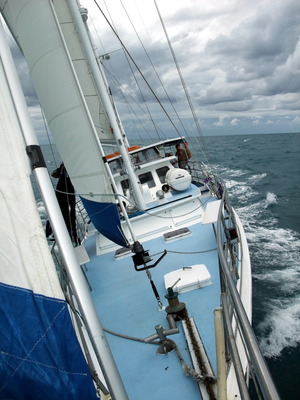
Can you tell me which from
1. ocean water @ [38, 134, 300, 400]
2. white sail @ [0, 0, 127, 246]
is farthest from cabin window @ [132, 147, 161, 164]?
white sail @ [0, 0, 127, 246]

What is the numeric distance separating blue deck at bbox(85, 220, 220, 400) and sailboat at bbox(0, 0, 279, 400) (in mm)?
21

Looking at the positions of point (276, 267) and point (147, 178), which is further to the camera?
point (147, 178)

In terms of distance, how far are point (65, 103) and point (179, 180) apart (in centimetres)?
614

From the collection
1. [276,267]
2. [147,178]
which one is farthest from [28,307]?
[147,178]

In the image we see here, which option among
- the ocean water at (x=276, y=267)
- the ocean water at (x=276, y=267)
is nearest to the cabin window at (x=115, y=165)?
the ocean water at (x=276, y=267)

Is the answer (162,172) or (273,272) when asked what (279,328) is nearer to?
(273,272)

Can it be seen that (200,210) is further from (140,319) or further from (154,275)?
(140,319)

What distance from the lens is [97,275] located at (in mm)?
7207

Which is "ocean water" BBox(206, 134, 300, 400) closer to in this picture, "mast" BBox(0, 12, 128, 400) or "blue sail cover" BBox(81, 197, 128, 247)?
"blue sail cover" BBox(81, 197, 128, 247)

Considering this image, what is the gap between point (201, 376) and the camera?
3.26 m

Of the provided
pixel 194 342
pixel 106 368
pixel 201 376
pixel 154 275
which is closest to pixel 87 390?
pixel 106 368

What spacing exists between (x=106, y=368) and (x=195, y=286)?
13.0 ft

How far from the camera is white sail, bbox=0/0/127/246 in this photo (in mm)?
5207

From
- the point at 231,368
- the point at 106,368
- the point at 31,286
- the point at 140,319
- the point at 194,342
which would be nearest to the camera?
the point at 106,368
